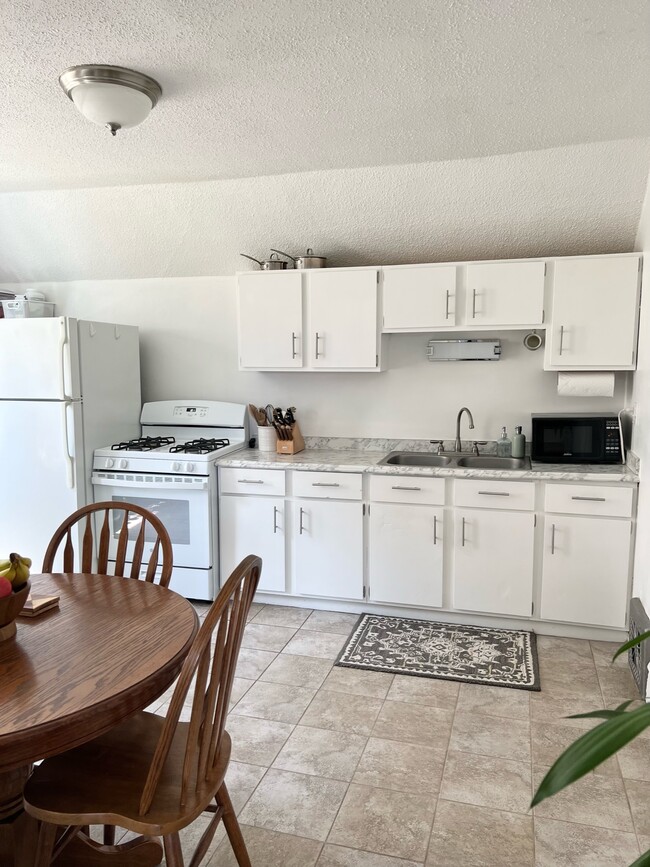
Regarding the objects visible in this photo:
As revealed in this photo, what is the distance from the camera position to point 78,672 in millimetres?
1450

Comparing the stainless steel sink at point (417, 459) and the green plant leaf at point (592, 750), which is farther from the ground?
the green plant leaf at point (592, 750)

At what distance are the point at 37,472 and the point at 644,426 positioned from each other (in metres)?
3.33

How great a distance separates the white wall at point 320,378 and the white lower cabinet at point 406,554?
741mm

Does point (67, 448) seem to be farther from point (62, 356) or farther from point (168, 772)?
point (168, 772)

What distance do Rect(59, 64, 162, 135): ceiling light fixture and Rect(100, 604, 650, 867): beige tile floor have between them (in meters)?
2.41

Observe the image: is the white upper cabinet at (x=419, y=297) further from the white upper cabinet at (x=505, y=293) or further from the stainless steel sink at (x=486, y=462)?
the stainless steel sink at (x=486, y=462)

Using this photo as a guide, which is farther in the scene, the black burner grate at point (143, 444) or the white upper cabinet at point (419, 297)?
the black burner grate at point (143, 444)

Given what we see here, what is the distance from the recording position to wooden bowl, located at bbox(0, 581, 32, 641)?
153 cm

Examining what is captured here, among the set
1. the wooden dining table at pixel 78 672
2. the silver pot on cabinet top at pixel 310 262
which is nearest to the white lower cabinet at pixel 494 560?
the silver pot on cabinet top at pixel 310 262

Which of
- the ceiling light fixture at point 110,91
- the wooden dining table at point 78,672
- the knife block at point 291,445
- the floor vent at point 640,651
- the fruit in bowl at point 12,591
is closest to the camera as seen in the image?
the wooden dining table at point 78,672

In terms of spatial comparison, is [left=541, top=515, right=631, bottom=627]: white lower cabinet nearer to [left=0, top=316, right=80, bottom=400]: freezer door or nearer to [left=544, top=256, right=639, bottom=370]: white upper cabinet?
[left=544, top=256, right=639, bottom=370]: white upper cabinet

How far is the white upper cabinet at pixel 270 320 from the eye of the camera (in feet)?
12.5

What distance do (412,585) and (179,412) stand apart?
1.97 m

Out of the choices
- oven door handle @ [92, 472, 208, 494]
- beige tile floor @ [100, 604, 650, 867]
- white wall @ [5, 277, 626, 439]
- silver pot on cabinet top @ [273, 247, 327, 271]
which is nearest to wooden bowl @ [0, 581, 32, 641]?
beige tile floor @ [100, 604, 650, 867]
